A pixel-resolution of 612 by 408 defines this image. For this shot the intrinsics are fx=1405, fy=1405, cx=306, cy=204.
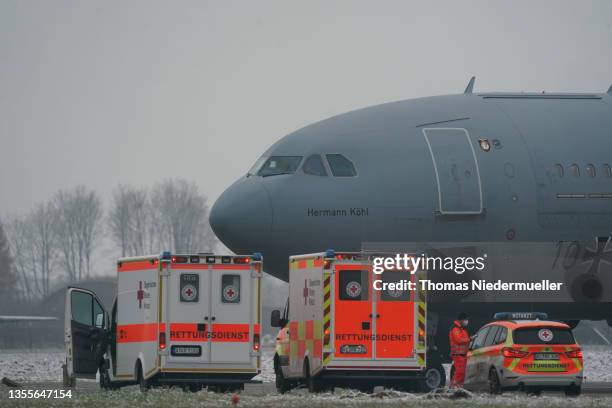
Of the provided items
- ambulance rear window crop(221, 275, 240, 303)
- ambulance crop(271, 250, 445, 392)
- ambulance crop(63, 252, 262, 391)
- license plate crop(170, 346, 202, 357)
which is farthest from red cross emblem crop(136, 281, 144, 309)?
ambulance crop(271, 250, 445, 392)

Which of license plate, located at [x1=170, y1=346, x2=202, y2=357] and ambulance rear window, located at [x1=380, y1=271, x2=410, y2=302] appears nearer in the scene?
license plate, located at [x1=170, y1=346, x2=202, y2=357]

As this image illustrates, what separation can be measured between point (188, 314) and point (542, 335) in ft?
22.7

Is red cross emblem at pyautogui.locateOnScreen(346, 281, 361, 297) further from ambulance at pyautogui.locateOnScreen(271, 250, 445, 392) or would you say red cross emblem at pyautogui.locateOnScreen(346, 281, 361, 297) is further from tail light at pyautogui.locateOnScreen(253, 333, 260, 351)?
tail light at pyautogui.locateOnScreen(253, 333, 260, 351)

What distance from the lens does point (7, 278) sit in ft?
380

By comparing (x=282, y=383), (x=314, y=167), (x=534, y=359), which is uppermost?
(x=314, y=167)

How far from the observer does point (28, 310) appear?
106 m

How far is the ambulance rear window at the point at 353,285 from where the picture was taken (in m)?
27.9

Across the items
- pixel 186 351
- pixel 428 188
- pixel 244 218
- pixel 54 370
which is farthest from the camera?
pixel 54 370

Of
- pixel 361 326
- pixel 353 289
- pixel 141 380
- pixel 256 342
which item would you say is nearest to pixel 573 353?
pixel 361 326

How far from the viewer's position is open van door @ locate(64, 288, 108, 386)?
1198 inches

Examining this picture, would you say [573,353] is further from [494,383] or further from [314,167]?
[314,167]

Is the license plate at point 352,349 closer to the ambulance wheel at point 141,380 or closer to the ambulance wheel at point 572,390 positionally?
the ambulance wheel at point 141,380

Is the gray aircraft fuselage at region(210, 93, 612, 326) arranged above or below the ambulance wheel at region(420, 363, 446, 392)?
above

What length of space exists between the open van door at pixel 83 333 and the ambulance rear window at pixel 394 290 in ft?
21.4
